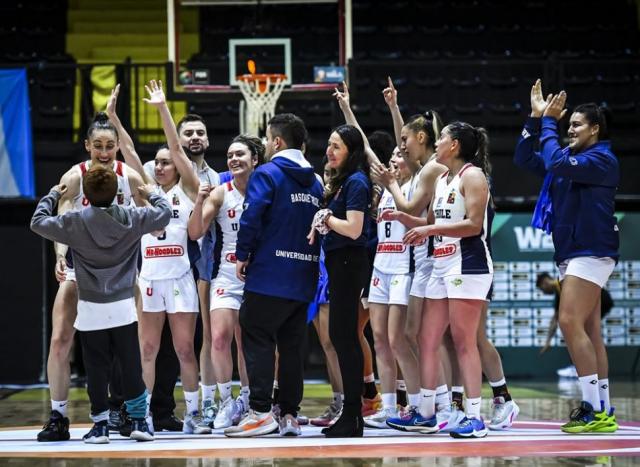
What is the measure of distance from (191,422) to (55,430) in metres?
0.85

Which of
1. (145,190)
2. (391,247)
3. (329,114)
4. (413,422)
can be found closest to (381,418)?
(413,422)

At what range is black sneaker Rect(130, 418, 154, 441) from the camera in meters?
5.75

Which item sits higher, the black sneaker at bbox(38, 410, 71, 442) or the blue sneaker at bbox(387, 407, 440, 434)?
the black sneaker at bbox(38, 410, 71, 442)

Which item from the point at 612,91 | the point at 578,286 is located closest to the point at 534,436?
the point at 578,286

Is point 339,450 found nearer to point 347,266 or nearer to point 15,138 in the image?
point 347,266

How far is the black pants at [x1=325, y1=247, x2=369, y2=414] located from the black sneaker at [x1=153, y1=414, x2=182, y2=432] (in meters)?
1.27

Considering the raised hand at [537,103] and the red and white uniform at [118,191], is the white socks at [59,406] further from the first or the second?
the raised hand at [537,103]

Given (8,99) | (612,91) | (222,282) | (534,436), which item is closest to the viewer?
(534,436)

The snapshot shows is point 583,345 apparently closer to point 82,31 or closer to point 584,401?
point 584,401

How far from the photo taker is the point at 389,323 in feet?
21.8

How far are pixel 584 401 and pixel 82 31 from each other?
1148cm

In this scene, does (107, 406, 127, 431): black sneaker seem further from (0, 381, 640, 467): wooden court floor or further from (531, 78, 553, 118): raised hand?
(531, 78, 553, 118): raised hand

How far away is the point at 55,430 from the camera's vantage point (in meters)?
5.89

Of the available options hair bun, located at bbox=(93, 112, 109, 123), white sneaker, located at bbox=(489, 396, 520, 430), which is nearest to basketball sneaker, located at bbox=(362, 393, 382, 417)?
white sneaker, located at bbox=(489, 396, 520, 430)
